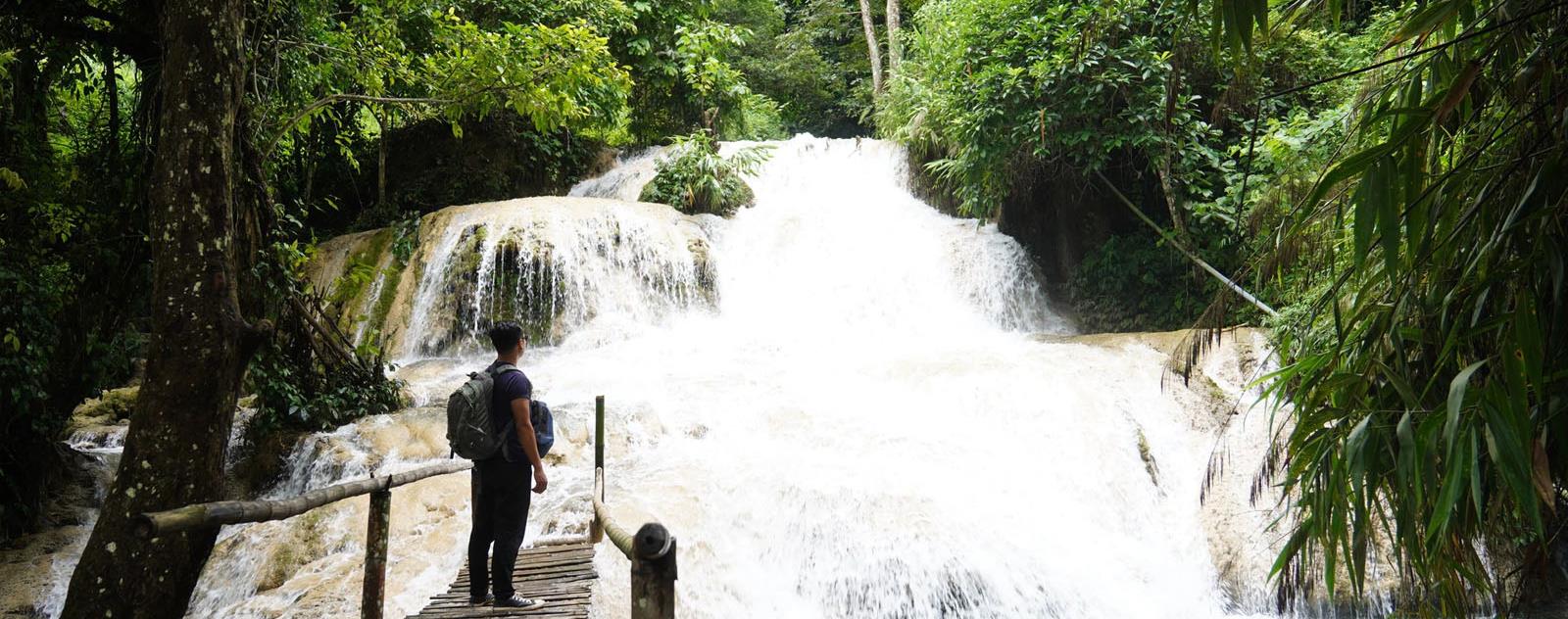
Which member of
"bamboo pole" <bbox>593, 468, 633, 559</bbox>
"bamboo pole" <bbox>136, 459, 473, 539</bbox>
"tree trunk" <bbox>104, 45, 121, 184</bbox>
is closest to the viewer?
"bamboo pole" <bbox>593, 468, 633, 559</bbox>

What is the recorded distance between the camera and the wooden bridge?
1.91m

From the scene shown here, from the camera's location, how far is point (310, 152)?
1055 cm

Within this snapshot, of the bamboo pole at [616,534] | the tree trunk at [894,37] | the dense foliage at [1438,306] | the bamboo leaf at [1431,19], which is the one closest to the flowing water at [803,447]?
the dense foliage at [1438,306]

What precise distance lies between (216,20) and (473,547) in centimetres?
308

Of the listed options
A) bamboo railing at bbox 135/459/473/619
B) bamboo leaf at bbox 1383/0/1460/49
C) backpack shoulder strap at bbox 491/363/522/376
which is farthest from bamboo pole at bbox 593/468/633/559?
bamboo leaf at bbox 1383/0/1460/49

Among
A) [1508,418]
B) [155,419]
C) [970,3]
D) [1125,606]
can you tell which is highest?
[970,3]

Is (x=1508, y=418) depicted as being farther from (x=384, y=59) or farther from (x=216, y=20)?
(x=384, y=59)

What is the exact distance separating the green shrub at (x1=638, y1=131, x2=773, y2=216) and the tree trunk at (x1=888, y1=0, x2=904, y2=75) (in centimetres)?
488

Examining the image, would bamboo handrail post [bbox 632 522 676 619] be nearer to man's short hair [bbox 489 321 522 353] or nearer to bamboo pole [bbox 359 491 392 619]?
man's short hair [bbox 489 321 522 353]

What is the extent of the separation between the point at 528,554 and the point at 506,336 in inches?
67.8

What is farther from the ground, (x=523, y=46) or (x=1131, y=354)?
(x=523, y=46)

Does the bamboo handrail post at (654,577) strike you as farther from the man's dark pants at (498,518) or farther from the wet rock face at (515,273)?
the wet rock face at (515,273)

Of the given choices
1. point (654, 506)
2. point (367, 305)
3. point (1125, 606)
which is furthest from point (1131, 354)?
point (367, 305)

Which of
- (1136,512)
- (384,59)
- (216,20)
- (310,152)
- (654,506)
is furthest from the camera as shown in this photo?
(310,152)
